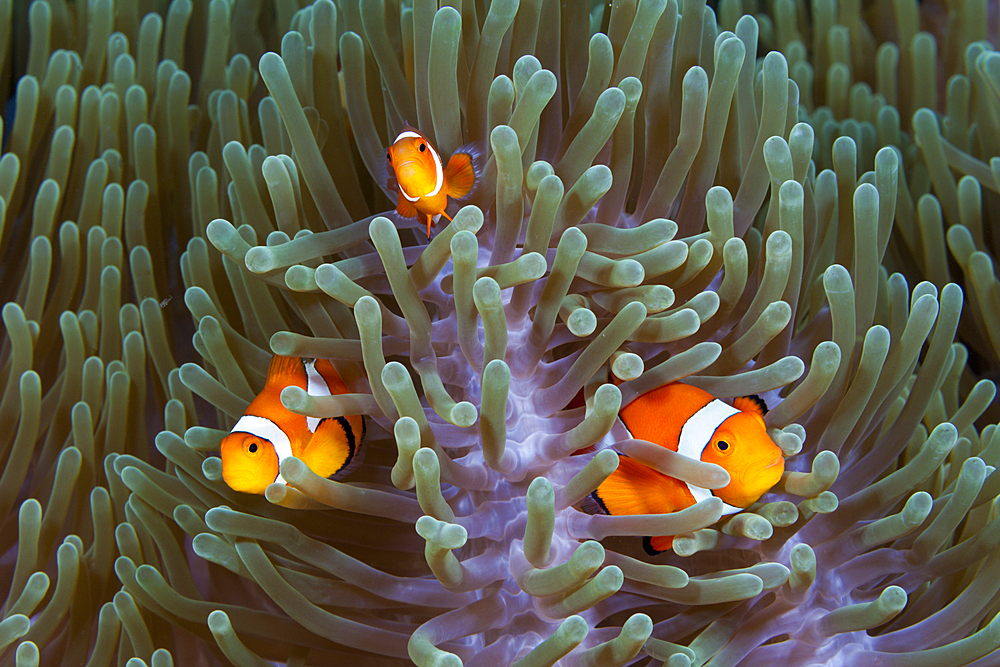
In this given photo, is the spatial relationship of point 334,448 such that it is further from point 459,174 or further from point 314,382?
point 459,174

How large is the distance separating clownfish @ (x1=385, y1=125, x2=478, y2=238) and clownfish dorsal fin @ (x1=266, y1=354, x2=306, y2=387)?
0.78 feet

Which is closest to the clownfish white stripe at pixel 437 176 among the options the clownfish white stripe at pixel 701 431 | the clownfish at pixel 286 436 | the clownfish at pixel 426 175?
the clownfish at pixel 426 175

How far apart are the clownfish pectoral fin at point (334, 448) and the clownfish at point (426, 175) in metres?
0.27

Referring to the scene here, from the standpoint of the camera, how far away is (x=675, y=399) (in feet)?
2.99

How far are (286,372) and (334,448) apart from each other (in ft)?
0.39

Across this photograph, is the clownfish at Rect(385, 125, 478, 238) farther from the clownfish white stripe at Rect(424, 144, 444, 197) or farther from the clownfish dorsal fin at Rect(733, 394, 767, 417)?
the clownfish dorsal fin at Rect(733, 394, 767, 417)

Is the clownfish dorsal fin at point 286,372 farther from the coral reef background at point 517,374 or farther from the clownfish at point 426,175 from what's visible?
the clownfish at point 426,175

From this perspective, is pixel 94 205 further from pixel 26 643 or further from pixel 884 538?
pixel 884 538

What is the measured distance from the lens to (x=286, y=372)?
956mm

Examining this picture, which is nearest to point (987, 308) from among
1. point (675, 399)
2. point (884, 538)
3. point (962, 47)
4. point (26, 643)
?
point (884, 538)

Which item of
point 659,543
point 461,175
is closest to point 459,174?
point 461,175

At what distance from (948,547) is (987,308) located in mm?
409

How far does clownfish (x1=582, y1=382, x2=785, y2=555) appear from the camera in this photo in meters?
0.84

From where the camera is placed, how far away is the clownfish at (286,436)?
0.85 m
